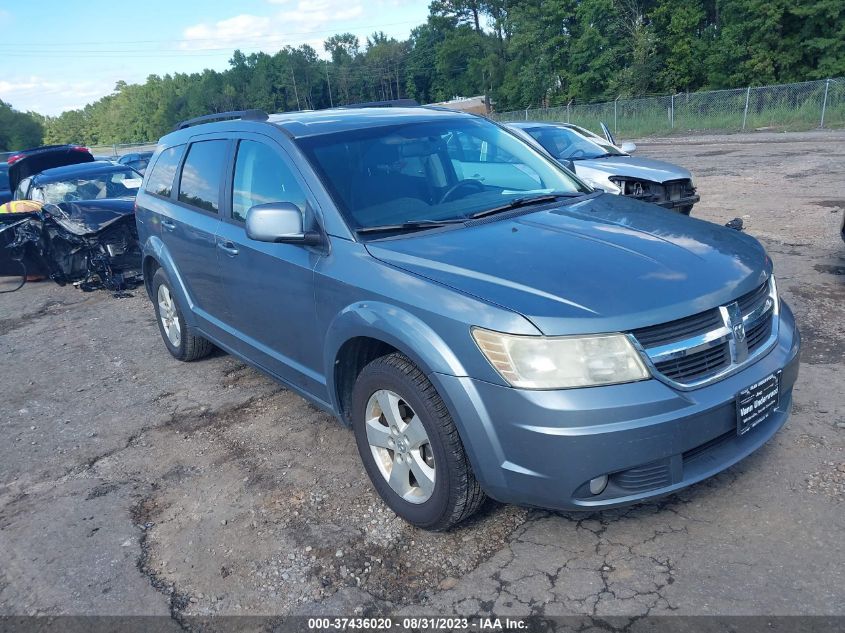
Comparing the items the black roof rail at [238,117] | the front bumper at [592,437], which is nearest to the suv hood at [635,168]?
the black roof rail at [238,117]

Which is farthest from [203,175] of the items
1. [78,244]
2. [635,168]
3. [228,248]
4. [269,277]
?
[635,168]

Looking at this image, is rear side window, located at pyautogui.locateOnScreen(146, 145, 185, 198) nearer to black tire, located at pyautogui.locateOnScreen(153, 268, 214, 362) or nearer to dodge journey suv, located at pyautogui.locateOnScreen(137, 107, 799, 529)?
black tire, located at pyautogui.locateOnScreen(153, 268, 214, 362)

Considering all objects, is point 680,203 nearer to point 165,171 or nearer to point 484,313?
point 165,171

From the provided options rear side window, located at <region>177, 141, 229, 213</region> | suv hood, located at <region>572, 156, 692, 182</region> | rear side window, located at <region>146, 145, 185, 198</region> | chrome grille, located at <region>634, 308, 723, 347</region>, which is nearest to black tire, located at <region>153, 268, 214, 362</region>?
rear side window, located at <region>146, 145, 185, 198</region>

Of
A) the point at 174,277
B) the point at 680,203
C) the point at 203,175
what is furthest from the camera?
the point at 680,203

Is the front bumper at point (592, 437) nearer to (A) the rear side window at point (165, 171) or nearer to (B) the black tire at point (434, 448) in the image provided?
(B) the black tire at point (434, 448)

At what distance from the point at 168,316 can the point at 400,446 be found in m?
3.45

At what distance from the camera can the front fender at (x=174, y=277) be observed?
206 inches

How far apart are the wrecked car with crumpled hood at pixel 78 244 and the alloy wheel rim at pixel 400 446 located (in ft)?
22.2

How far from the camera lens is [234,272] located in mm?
4332

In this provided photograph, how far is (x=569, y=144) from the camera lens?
10633mm

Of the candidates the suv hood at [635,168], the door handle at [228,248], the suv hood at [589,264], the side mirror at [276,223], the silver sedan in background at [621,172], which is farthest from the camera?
the suv hood at [635,168]

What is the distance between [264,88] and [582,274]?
110 metres

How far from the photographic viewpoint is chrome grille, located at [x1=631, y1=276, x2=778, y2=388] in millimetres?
2674
